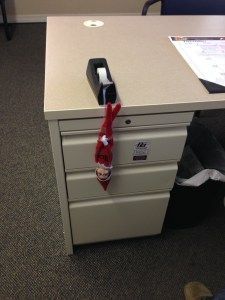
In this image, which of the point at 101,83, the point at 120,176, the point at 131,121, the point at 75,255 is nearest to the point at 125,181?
the point at 120,176

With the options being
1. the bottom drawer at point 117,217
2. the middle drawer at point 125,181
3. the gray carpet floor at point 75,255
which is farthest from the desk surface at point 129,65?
the gray carpet floor at point 75,255

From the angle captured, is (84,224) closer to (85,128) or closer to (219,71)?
(85,128)

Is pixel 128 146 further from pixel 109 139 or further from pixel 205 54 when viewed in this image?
pixel 205 54

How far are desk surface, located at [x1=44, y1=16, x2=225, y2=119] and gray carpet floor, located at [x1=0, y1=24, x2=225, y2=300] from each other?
74cm

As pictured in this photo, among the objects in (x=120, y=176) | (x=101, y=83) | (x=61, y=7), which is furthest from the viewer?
(x=61, y=7)

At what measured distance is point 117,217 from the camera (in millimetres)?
1112

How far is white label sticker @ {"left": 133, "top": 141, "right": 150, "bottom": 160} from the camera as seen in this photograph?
88 cm

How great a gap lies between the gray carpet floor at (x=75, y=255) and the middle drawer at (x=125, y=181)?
395 millimetres

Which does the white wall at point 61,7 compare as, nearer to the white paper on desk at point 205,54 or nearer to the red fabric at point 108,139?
the white paper on desk at point 205,54

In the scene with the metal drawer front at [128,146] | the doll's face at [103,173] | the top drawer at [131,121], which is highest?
the top drawer at [131,121]

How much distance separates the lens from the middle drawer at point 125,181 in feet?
3.08

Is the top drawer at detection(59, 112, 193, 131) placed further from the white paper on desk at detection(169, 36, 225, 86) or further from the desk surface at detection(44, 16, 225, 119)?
the white paper on desk at detection(169, 36, 225, 86)

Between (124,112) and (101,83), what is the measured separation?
10 cm

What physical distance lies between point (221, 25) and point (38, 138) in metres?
1.17
